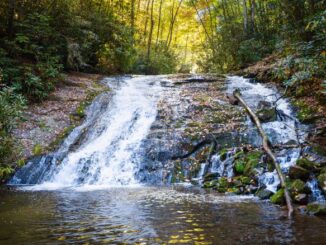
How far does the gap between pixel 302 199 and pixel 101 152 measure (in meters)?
6.98

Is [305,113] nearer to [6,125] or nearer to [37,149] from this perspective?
[37,149]

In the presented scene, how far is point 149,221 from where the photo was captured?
592 centimetres

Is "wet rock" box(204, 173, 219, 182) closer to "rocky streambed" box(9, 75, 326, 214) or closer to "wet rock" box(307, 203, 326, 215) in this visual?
"rocky streambed" box(9, 75, 326, 214)

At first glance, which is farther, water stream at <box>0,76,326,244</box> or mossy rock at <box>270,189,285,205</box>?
mossy rock at <box>270,189,285,205</box>

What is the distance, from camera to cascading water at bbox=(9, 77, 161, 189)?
35.8 feet

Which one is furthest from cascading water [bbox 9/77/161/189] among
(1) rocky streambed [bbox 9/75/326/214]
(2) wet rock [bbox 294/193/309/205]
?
(2) wet rock [bbox 294/193/309/205]

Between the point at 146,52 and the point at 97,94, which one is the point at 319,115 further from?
the point at 146,52

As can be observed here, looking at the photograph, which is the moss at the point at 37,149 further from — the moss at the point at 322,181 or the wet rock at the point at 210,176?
the moss at the point at 322,181

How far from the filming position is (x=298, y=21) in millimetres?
16703

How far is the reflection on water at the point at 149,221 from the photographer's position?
4.94m

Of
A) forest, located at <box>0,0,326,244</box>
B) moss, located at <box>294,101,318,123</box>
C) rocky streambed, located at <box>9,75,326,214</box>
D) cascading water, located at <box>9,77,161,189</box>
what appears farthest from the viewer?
moss, located at <box>294,101,318,123</box>

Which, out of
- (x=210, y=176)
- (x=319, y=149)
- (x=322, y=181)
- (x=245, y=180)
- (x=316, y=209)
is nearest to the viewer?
(x=316, y=209)

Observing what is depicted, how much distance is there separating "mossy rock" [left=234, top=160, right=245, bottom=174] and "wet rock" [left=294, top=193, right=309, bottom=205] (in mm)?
2679

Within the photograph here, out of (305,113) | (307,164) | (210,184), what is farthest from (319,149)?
(305,113)
